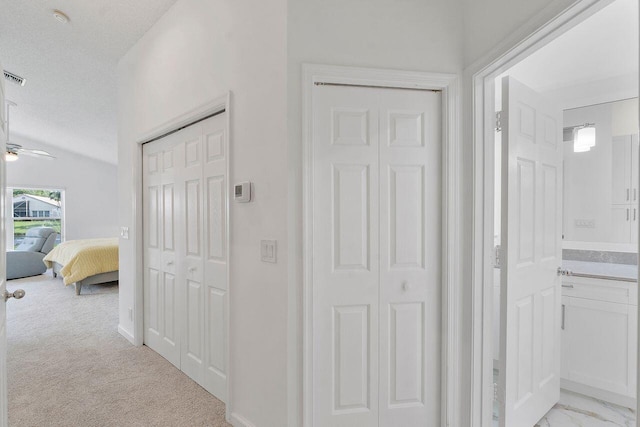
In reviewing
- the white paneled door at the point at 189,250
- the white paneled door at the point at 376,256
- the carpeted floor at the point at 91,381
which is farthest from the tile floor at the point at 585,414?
the carpeted floor at the point at 91,381

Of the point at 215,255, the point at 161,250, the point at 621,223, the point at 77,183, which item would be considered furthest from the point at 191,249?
the point at 77,183

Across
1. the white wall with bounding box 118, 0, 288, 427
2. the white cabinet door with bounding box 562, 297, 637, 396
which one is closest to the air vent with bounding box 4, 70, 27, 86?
the white wall with bounding box 118, 0, 288, 427

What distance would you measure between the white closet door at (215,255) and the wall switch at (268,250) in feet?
1.70

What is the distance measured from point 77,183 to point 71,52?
5.75 meters

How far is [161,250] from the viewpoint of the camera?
2850 millimetres

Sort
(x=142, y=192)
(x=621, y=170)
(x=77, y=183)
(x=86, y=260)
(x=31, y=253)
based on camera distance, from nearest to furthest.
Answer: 1. (x=621, y=170)
2. (x=142, y=192)
3. (x=86, y=260)
4. (x=31, y=253)
5. (x=77, y=183)

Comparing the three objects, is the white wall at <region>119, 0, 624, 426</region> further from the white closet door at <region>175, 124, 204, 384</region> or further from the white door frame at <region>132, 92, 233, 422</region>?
the white closet door at <region>175, 124, 204, 384</region>

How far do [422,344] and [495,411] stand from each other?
0.82m

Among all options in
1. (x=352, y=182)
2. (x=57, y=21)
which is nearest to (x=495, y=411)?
(x=352, y=182)

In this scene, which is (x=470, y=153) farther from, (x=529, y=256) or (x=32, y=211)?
(x=32, y=211)

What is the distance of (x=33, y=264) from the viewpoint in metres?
6.38

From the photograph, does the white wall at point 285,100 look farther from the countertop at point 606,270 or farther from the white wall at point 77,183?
the white wall at point 77,183

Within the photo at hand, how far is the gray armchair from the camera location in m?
6.09

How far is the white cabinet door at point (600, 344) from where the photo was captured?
6.92ft
